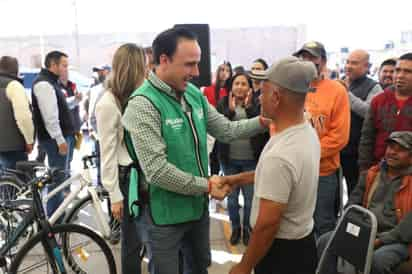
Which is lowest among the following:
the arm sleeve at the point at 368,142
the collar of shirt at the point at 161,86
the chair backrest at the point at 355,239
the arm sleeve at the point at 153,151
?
the chair backrest at the point at 355,239

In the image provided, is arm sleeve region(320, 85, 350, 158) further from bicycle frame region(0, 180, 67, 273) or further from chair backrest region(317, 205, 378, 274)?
bicycle frame region(0, 180, 67, 273)

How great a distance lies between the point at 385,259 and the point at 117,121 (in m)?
1.55

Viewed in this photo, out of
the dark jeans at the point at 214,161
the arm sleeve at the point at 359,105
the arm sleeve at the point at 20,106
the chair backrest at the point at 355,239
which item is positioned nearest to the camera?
the chair backrest at the point at 355,239

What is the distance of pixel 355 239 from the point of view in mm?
1888

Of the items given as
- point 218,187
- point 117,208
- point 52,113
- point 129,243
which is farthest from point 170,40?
point 52,113

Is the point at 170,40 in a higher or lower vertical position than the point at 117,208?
higher

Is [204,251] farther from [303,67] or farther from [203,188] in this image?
[303,67]

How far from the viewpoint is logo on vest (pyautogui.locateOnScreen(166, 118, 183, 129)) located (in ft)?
4.25

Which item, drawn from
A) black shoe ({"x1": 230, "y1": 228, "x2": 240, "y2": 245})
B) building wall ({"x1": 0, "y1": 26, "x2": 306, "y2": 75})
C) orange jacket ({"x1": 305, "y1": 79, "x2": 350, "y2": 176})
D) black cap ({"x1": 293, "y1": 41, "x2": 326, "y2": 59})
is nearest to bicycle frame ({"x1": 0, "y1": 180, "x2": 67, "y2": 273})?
black shoe ({"x1": 230, "y1": 228, "x2": 240, "y2": 245})

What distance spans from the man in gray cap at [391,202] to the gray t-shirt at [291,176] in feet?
3.05

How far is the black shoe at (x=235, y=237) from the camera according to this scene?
300cm

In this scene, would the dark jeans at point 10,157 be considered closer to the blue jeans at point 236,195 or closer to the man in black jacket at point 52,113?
the man in black jacket at point 52,113

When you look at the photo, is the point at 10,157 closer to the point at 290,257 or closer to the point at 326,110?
the point at 326,110

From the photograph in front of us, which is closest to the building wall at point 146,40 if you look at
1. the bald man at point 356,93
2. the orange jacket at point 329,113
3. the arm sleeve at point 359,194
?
the bald man at point 356,93
